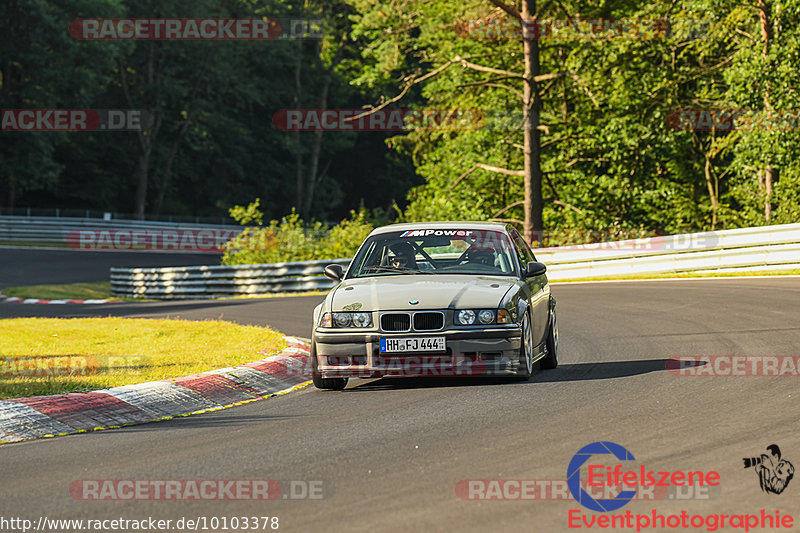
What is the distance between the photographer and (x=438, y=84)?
39.3m

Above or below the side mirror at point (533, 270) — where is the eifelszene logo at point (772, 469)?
below

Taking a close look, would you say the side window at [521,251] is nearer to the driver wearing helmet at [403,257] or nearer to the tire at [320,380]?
the driver wearing helmet at [403,257]

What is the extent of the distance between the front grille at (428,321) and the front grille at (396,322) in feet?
0.26

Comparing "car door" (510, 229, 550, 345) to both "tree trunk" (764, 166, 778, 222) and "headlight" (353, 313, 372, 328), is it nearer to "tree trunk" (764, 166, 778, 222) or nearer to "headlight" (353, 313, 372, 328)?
"headlight" (353, 313, 372, 328)

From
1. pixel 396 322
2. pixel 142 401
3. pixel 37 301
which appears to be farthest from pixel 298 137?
pixel 142 401

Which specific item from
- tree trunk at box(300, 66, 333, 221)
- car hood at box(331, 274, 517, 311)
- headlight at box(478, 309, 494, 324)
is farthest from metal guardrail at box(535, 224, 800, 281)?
tree trunk at box(300, 66, 333, 221)

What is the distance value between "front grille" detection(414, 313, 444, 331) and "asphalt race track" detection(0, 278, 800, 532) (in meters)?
0.57

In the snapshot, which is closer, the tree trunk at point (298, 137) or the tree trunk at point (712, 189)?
the tree trunk at point (712, 189)

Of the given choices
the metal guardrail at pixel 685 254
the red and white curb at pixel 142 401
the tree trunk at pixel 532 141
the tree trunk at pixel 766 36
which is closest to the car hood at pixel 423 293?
the red and white curb at pixel 142 401

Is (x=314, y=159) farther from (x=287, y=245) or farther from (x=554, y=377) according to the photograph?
(x=554, y=377)

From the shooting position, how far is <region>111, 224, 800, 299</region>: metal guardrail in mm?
22031

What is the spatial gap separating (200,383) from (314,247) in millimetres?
22825

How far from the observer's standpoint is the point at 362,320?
9.27 metres

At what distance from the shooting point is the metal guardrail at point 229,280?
92.3 ft
